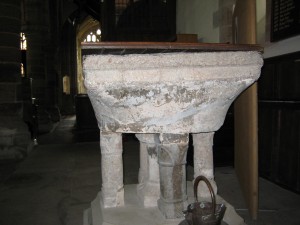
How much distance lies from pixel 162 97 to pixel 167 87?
0.07m

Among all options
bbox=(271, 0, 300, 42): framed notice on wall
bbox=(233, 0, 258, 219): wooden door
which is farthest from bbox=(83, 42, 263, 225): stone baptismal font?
bbox=(271, 0, 300, 42): framed notice on wall

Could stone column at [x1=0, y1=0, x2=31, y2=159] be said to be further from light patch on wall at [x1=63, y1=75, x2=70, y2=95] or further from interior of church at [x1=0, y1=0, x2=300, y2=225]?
light patch on wall at [x1=63, y1=75, x2=70, y2=95]

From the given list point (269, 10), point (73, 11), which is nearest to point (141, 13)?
point (269, 10)

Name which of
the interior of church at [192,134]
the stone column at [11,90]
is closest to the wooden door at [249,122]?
→ the interior of church at [192,134]

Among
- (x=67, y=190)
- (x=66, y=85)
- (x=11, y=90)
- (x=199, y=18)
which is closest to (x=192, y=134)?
(x=67, y=190)

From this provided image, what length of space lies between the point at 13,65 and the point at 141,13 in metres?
2.88

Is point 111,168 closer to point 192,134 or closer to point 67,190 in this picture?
point 192,134

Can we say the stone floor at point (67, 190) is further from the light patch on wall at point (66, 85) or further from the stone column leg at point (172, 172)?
the light patch on wall at point (66, 85)

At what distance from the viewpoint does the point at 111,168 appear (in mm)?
2217

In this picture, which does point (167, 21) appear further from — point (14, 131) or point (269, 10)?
point (14, 131)

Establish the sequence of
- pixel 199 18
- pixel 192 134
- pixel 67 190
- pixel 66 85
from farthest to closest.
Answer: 1. pixel 66 85
2. pixel 199 18
3. pixel 67 190
4. pixel 192 134

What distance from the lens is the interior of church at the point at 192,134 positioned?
2557mm

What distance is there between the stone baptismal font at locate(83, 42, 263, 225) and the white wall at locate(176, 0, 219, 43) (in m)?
2.87

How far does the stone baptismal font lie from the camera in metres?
1.72
